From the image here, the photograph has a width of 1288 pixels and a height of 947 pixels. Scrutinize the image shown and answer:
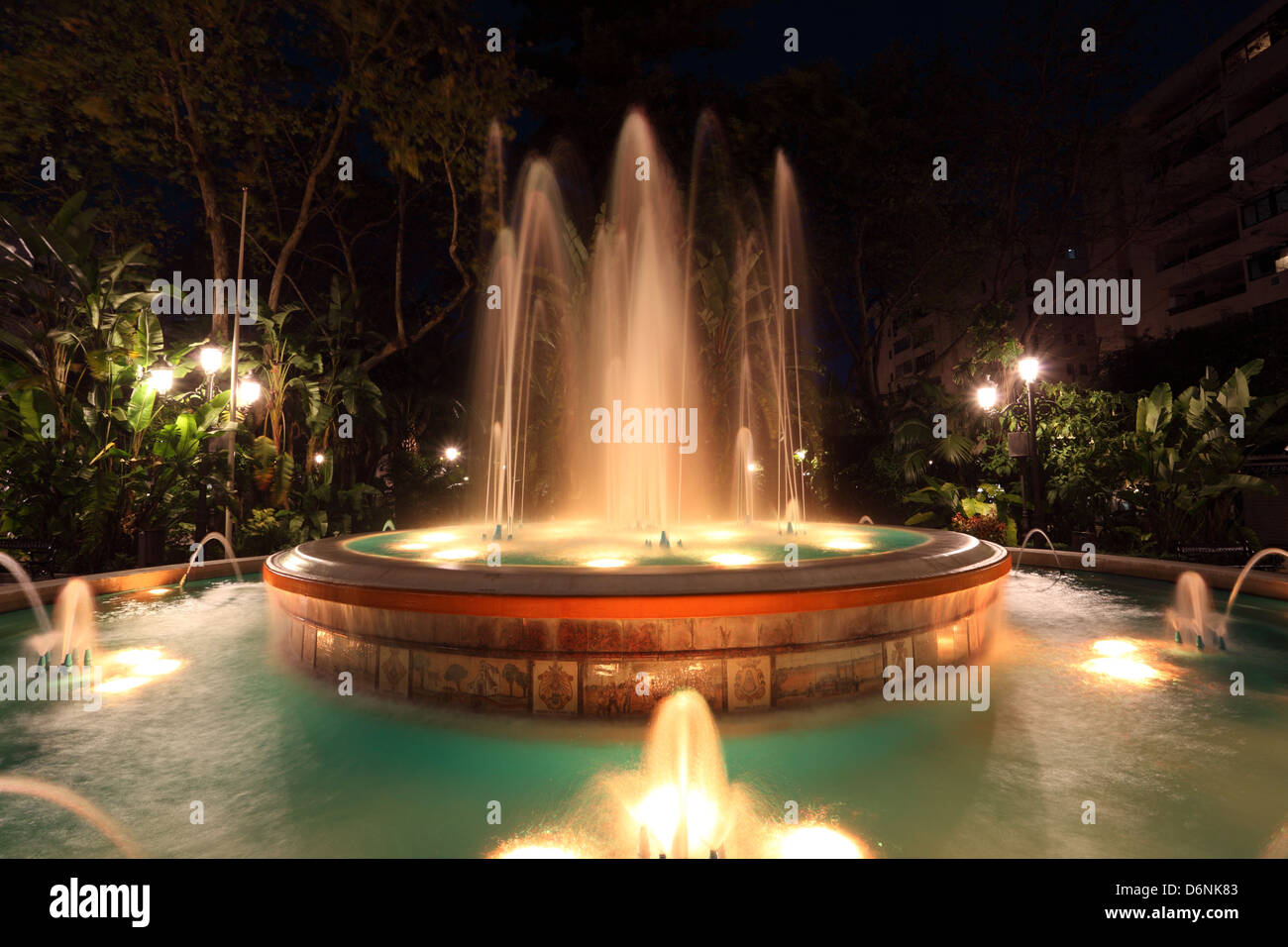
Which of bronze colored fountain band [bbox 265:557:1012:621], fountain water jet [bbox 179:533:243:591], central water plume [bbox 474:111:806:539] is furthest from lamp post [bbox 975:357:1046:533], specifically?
fountain water jet [bbox 179:533:243:591]

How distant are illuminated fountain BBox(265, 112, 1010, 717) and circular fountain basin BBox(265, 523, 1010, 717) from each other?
15 mm

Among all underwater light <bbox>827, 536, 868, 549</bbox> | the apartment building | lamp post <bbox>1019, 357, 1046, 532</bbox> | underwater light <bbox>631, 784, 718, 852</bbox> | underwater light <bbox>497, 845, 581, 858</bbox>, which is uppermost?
the apartment building

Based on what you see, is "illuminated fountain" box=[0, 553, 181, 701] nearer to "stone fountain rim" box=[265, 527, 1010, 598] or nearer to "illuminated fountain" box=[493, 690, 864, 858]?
"stone fountain rim" box=[265, 527, 1010, 598]

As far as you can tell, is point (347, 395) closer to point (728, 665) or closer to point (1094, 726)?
point (728, 665)

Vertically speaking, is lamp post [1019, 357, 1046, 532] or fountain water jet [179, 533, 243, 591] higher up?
lamp post [1019, 357, 1046, 532]

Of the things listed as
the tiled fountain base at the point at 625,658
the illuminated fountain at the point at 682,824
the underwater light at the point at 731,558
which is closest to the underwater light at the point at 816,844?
the illuminated fountain at the point at 682,824

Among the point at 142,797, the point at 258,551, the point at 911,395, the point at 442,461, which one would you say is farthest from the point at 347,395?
the point at 911,395

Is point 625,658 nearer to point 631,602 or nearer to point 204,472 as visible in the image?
point 631,602

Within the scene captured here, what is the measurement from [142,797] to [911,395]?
73.4ft

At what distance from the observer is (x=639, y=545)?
298 inches

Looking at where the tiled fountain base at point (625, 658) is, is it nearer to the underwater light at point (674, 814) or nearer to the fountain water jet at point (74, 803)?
the underwater light at point (674, 814)

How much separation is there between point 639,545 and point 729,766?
159 inches

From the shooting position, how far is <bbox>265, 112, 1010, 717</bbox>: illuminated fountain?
422cm

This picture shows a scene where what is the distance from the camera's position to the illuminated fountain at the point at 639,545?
422 centimetres
